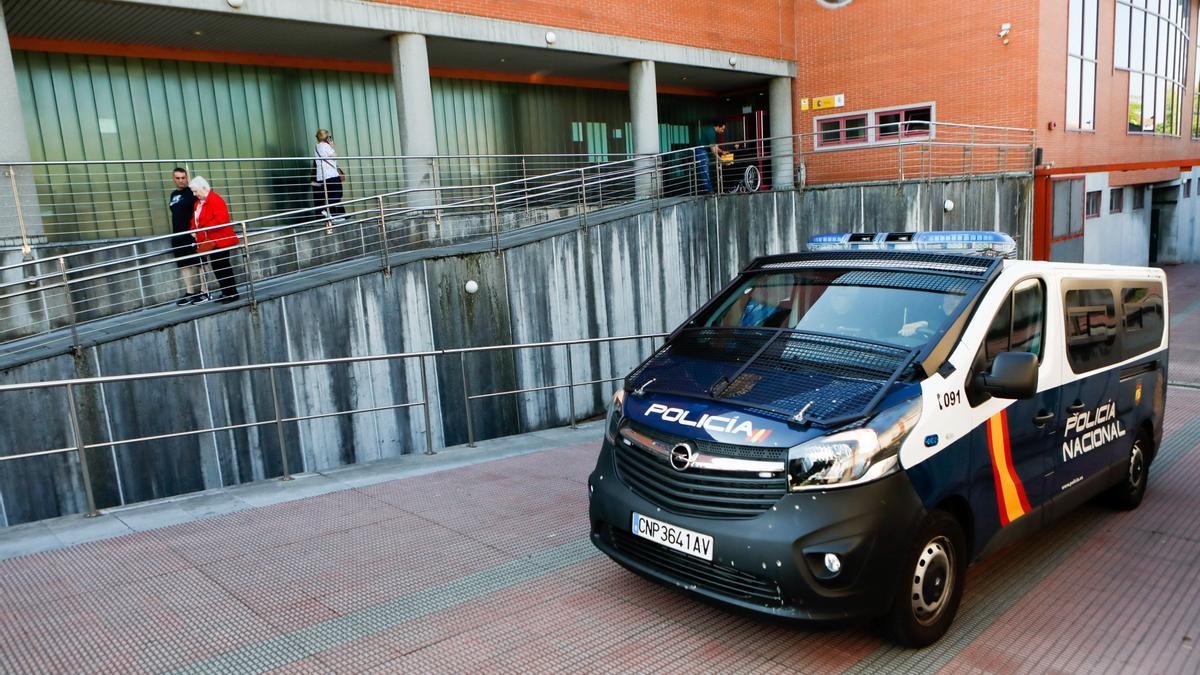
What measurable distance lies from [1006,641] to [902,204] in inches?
490

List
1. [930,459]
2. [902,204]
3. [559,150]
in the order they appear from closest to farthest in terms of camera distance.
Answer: [930,459], [902,204], [559,150]

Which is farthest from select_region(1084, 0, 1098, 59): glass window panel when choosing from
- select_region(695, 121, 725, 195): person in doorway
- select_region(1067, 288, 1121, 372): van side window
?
select_region(1067, 288, 1121, 372): van side window

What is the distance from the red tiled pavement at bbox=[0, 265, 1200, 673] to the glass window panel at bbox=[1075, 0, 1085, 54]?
719 inches

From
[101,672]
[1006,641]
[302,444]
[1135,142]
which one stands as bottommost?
[302,444]

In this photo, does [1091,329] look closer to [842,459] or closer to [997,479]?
[997,479]

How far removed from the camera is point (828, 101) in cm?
2219

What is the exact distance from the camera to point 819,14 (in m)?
Answer: 22.0

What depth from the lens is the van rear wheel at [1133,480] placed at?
18.7 ft

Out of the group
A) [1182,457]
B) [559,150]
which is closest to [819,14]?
[559,150]

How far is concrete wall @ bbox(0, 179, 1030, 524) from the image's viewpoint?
27.9 feet

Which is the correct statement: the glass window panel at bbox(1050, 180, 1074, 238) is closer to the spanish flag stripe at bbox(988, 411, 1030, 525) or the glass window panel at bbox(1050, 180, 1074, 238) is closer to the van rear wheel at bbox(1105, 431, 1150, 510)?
the van rear wheel at bbox(1105, 431, 1150, 510)

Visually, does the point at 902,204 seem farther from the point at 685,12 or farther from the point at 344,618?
the point at 344,618

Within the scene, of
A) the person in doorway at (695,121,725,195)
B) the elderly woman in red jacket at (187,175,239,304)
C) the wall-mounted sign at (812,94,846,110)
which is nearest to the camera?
the elderly woman in red jacket at (187,175,239,304)

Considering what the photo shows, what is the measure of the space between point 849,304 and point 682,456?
1461 millimetres
